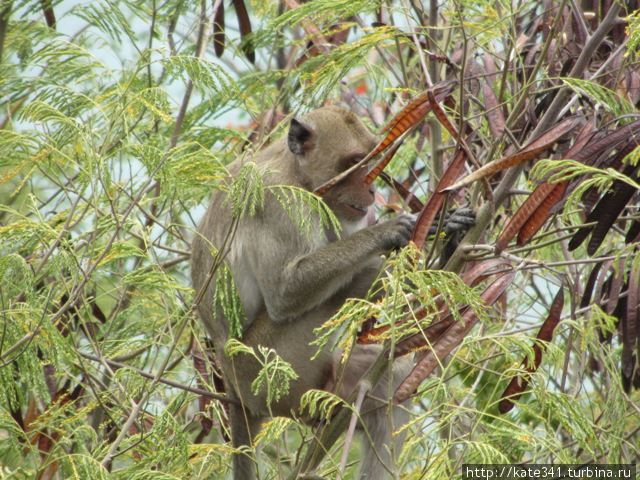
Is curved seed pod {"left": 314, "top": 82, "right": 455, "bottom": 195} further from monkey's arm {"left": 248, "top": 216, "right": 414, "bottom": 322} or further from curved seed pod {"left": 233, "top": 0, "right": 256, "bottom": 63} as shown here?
curved seed pod {"left": 233, "top": 0, "right": 256, "bottom": 63}

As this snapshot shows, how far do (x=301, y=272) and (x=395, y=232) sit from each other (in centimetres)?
68

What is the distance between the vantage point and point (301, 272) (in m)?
6.23

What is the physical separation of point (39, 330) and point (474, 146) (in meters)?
3.05

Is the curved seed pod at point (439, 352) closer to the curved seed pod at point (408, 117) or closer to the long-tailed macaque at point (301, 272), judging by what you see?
the curved seed pod at point (408, 117)

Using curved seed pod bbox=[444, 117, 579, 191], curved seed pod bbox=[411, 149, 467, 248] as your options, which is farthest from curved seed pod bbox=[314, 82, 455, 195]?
curved seed pod bbox=[444, 117, 579, 191]

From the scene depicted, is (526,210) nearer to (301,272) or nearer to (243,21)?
(301,272)

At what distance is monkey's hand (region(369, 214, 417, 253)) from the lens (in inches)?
234

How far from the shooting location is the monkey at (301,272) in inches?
243

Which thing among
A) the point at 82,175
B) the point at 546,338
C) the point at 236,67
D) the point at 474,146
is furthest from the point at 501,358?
the point at 236,67

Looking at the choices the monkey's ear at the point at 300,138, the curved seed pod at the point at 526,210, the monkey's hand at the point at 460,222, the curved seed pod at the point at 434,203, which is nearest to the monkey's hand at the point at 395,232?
the monkey's hand at the point at 460,222

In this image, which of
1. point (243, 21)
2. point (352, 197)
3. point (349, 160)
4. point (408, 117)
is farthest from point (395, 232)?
point (243, 21)

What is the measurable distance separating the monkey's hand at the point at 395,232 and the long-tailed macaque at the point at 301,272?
Result: 13 millimetres

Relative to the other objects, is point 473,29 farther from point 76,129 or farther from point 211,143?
point 76,129

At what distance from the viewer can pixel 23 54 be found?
7184 millimetres
